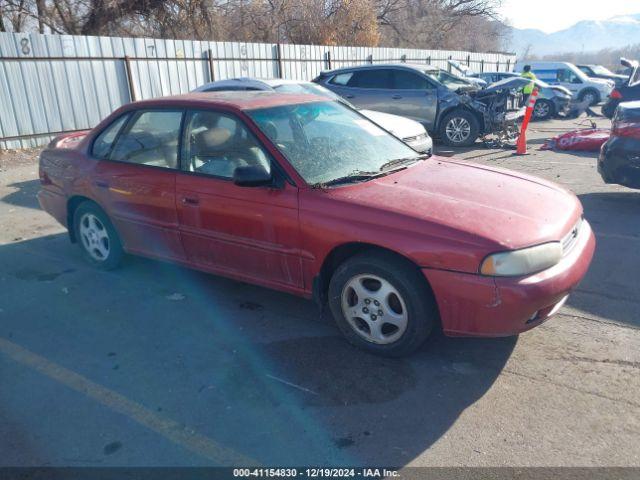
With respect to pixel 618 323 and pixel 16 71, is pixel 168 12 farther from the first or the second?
pixel 618 323

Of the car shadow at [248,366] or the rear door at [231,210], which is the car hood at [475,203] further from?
the car shadow at [248,366]

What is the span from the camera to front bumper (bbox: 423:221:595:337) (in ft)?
9.45

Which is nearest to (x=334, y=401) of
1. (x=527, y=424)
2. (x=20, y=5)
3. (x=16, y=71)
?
(x=527, y=424)

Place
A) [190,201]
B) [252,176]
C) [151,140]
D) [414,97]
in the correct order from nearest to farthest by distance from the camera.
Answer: [252,176] → [190,201] → [151,140] → [414,97]

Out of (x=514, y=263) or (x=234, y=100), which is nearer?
(x=514, y=263)

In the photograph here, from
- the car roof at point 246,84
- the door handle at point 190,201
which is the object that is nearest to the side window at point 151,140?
the door handle at point 190,201

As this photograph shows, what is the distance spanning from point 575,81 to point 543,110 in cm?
389

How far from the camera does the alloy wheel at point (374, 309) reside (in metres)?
3.24

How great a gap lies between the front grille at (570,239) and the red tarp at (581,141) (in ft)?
26.6

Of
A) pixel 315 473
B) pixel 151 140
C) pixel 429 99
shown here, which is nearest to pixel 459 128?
pixel 429 99

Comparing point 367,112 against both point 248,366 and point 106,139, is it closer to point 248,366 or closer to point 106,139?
point 106,139

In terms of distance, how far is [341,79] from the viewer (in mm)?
12031

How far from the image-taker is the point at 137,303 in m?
4.33

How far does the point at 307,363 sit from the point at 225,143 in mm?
1775
